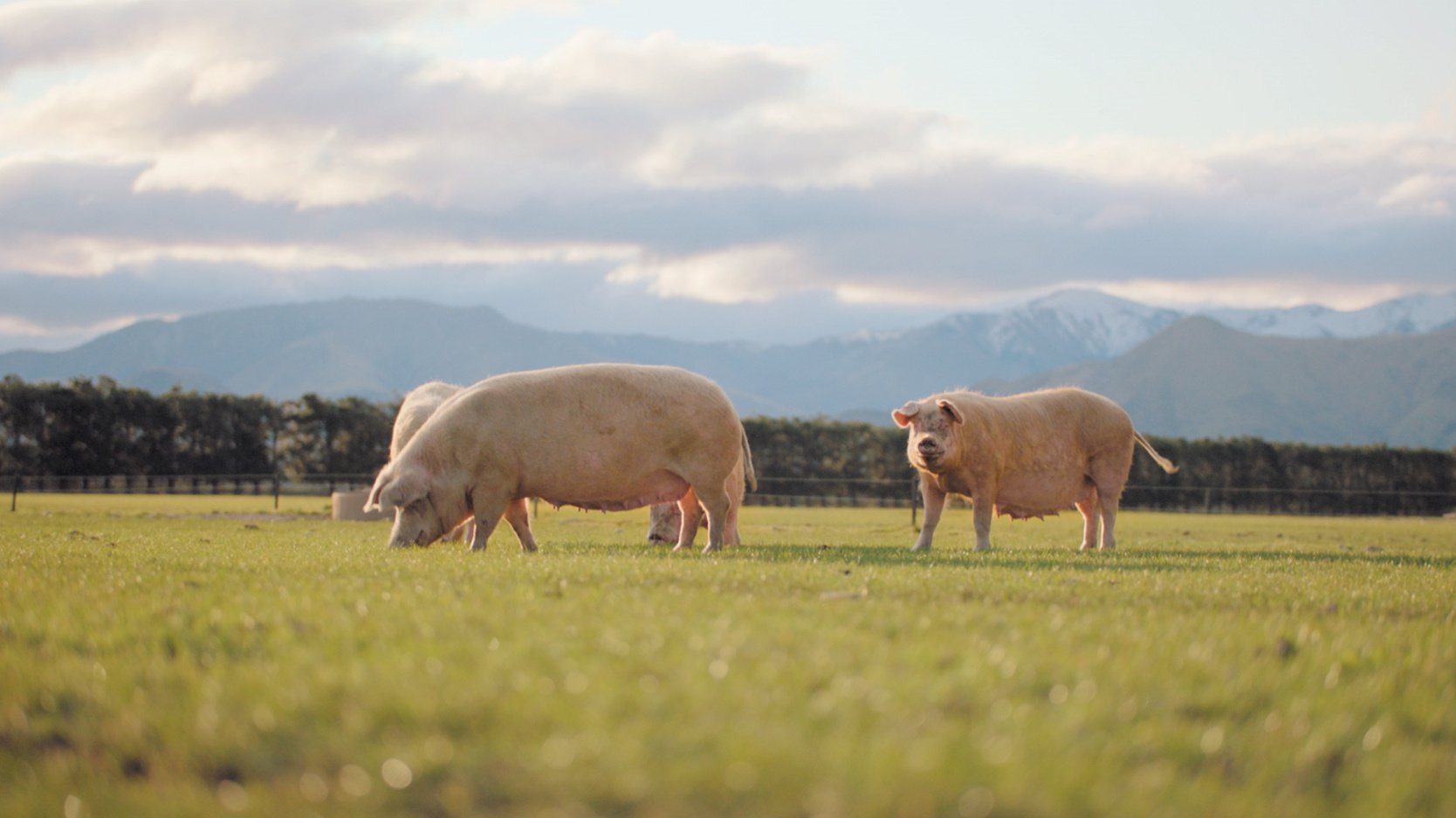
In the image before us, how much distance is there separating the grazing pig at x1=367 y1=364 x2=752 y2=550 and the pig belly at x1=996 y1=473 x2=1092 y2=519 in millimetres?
4589

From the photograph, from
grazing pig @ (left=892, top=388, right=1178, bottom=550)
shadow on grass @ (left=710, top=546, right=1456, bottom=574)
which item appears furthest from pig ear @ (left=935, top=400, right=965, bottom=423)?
shadow on grass @ (left=710, top=546, right=1456, bottom=574)

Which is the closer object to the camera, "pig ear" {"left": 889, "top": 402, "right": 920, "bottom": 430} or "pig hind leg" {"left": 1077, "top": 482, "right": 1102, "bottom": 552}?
"pig ear" {"left": 889, "top": 402, "right": 920, "bottom": 430}

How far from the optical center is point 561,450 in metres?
13.8

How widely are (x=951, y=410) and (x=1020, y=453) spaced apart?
1625 millimetres

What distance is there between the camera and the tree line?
56.8 meters

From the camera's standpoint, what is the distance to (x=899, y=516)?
38.0 meters

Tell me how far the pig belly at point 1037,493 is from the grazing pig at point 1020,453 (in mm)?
12

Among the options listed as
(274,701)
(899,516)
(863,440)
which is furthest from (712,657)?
(863,440)

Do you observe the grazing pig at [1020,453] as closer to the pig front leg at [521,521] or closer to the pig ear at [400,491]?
the pig front leg at [521,521]

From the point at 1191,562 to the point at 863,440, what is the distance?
49.1 metres

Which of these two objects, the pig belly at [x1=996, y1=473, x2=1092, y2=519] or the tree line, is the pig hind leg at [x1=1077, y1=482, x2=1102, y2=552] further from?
the tree line

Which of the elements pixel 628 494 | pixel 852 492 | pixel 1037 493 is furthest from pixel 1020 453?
pixel 852 492

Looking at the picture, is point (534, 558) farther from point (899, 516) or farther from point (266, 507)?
point (266, 507)

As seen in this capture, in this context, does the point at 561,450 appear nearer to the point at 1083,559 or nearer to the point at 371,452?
the point at 1083,559
